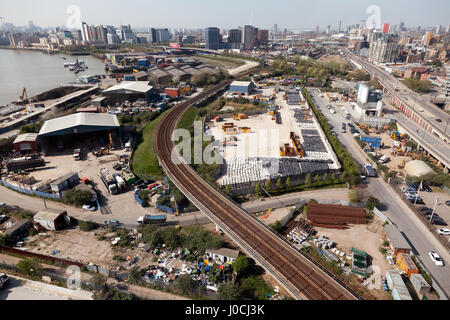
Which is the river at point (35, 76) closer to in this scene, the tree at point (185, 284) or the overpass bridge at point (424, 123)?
the tree at point (185, 284)

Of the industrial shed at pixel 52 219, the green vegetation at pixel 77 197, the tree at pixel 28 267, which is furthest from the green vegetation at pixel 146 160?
the tree at pixel 28 267

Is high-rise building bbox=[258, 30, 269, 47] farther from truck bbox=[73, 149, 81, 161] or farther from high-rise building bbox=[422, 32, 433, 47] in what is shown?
truck bbox=[73, 149, 81, 161]

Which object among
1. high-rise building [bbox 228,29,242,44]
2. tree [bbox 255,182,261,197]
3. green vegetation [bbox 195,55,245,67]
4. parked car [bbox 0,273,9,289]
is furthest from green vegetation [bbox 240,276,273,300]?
high-rise building [bbox 228,29,242,44]

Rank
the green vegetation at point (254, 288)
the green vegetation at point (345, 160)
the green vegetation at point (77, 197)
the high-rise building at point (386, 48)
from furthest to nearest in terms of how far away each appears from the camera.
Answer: the high-rise building at point (386, 48), the green vegetation at point (345, 160), the green vegetation at point (77, 197), the green vegetation at point (254, 288)

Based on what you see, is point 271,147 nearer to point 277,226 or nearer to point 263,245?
point 277,226

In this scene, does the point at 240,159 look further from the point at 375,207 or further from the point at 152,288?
the point at 152,288

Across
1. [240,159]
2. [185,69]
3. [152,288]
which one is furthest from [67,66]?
[152,288]

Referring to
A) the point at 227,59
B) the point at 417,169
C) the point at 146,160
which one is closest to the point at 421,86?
the point at 417,169
